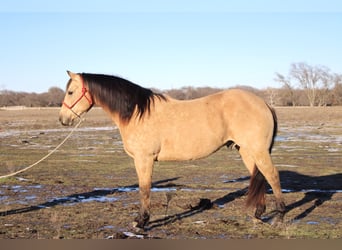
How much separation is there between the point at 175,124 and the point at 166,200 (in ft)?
7.37

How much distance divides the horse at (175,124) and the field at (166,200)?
59 cm

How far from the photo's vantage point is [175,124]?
21.2ft

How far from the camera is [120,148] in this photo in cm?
1923

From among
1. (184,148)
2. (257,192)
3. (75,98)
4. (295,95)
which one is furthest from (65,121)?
(295,95)

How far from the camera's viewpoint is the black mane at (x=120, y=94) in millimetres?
6496

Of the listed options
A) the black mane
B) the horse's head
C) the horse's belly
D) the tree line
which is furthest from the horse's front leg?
the tree line

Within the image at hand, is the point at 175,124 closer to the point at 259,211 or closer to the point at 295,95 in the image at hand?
the point at 259,211

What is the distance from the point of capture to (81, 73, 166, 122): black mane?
6496mm

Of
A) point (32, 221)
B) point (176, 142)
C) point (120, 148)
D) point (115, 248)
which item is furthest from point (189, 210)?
point (120, 148)

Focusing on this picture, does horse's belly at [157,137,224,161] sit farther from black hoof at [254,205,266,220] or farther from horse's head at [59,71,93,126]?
horse's head at [59,71,93,126]

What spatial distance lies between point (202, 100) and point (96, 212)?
280 cm

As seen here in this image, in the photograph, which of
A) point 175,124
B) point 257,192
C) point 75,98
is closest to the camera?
point 175,124

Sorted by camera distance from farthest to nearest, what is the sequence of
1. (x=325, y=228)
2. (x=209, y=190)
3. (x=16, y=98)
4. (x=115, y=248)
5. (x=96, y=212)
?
1. (x=16, y=98)
2. (x=209, y=190)
3. (x=96, y=212)
4. (x=325, y=228)
5. (x=115, y=248)

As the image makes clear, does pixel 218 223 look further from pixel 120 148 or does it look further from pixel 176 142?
pixel 120 148
